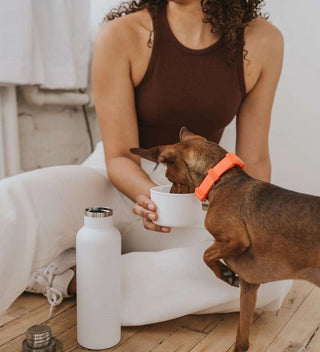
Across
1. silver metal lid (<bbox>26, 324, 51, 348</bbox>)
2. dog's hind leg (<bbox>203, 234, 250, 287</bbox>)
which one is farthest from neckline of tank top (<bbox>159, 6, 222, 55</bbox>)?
silver metal lid (<bbox>26, 324, 51, 348</bbox>)

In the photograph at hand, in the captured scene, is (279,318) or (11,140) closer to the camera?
(279,318)

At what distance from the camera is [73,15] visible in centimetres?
211

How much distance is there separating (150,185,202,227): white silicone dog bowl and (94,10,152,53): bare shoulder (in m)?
0.55

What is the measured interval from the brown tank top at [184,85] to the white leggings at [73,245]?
0.30m

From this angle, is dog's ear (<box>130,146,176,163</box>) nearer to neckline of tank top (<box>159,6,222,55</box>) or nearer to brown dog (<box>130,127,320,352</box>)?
brown dog (<box>130,127,320,352</box>)

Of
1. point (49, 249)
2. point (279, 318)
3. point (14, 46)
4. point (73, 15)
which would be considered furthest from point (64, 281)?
point (73, 15)

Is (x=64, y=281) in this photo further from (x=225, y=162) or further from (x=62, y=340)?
(x=225, y=162)

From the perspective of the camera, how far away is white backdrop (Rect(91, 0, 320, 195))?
2.12 meters

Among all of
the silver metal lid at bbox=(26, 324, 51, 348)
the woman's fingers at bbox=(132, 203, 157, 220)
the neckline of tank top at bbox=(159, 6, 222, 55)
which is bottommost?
the silver metal lid at bbox=(26, 324, 51, 348)

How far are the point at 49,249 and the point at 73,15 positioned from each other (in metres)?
1.29

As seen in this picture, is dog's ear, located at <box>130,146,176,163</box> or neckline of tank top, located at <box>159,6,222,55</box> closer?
dog's ear, located at <box>130,146,176,163</box>

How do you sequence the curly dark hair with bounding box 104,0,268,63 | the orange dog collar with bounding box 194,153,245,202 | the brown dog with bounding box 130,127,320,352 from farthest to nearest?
1. the curly dark hair with bounding box 104,0,268,63
2. the orange dog collar with bounding box 194,153,245,202
3. the brown dog with bounding box 130,127,320,352

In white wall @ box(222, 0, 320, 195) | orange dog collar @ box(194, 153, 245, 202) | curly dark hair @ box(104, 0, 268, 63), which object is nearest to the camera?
orange dog collar @ box(194, 153, 245, 202)

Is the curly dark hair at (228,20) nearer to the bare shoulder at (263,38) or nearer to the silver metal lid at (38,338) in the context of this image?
the bare shoulder at (263,38)
